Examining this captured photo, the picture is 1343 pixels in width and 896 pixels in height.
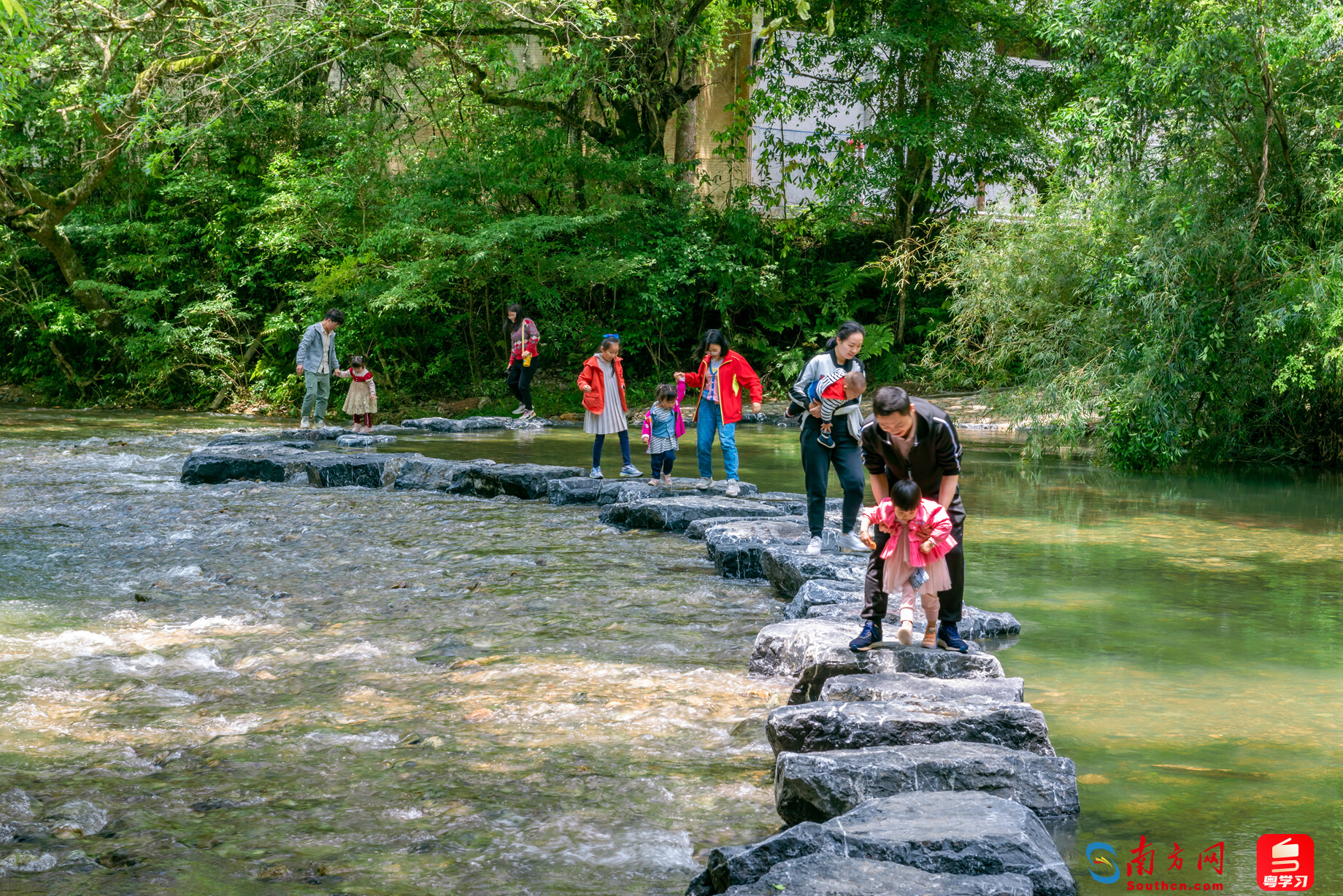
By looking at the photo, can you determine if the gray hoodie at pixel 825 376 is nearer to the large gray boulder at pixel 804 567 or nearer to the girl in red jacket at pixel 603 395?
the large gray boulder at pixel 804 567

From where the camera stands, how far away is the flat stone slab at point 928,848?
319 cm

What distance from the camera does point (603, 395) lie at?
1178 cm

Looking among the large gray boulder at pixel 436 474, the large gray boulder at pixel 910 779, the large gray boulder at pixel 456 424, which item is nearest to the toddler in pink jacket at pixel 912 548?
the large gray boulder at pixel 910 779

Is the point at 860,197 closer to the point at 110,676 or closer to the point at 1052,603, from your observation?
the point at 1052,603

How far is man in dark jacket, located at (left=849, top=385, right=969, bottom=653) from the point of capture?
5266 millimetres

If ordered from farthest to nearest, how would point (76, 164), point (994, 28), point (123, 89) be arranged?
point (76, 164), point (994, 28), point (123, 89)

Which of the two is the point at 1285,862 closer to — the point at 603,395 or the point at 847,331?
the point at 847,331

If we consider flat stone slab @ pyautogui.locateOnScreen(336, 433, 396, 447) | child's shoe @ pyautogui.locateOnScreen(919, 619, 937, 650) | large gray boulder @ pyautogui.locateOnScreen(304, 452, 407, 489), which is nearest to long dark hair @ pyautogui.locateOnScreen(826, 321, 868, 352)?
child's shoe @ pyautogui.locateOnScreen(919, 619, 937, 650)

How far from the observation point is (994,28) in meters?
23.0

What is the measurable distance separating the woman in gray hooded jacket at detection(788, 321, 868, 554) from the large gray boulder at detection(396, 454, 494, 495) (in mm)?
5238

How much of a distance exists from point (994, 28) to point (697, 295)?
27.4 feet

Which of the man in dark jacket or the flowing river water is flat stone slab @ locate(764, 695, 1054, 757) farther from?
the man in dark jacket

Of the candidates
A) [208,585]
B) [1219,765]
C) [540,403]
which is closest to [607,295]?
[540,403]

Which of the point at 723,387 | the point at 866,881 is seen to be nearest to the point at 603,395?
the point at 723,387
